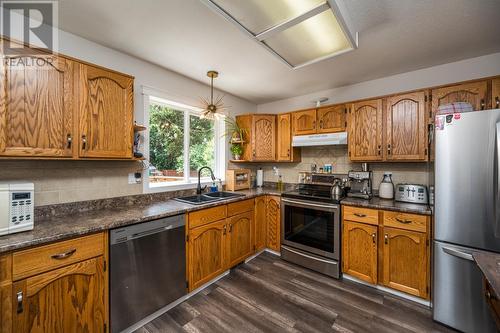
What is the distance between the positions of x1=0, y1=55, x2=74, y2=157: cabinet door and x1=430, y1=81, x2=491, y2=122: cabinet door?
3.34 m

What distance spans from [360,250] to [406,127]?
145cm

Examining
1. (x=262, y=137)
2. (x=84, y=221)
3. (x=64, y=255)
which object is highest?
(x=262, y=137)

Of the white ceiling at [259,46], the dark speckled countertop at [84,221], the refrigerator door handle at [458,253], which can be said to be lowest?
the refrigerator door handle at [458,253]

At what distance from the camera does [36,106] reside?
145cm

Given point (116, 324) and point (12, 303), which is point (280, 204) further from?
point (12, 303)

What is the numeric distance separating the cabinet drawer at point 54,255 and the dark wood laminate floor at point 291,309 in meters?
0.83

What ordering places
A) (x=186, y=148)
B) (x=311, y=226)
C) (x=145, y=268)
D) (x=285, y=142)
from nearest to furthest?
1. (x=145, y=268)
2. (x=311, y=226)
3. (x=186, y=148)
4. (x=285, y=142)

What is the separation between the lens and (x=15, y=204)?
1.28 metres

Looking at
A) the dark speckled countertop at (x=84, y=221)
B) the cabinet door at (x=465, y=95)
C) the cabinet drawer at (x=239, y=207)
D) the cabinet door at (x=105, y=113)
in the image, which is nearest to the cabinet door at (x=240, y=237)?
the cabinet drawer at (x=239, y=207)

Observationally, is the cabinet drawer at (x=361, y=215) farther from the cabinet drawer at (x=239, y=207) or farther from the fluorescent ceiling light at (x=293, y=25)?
the fluorescent ceiling light at (x=293, y=25)

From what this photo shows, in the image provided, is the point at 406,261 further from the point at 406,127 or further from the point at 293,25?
the point at 293,25

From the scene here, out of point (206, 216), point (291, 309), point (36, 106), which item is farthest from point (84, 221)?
point (291, 309)

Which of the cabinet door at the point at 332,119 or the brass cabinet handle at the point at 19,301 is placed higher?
the cabinet door at the point at 332,119

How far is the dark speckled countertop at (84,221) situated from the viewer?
1191 mm
